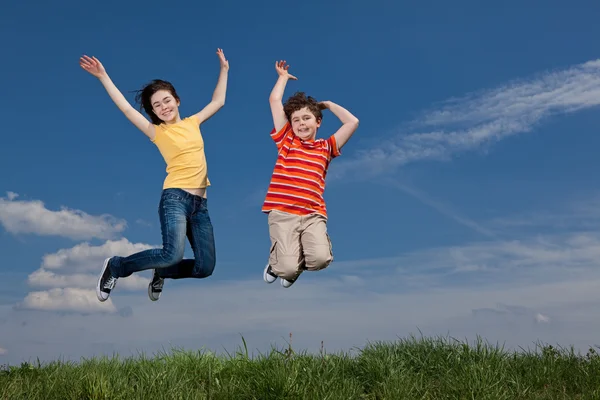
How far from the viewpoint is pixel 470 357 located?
23.0ft

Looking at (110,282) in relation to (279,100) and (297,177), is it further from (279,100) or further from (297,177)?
(279,100)

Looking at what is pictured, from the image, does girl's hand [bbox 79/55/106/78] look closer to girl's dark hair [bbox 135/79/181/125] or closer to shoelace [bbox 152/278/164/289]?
girl's dark hair [bbox 135/79/181/125]

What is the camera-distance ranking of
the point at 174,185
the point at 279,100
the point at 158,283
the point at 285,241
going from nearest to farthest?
the point at 285,241 → the point at 174,185 → the point at 279,100 → the point at 158,283

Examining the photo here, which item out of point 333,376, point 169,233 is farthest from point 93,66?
point 333,376

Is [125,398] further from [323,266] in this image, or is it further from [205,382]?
[323,266]

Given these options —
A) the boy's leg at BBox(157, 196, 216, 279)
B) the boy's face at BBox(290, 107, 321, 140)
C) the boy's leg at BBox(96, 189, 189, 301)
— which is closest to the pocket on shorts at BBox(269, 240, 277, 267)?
the boy's leg at BBox(157, 196, 216, 279)

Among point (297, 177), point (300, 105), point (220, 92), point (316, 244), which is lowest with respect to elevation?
point (316, 244)

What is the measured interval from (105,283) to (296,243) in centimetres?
260

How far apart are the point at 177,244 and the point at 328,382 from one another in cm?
265

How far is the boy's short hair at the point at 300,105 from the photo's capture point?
25.5 feet

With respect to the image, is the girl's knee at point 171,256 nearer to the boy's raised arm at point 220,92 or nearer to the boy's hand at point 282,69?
the boy's raised arm at point 220,92

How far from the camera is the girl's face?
7848 mm

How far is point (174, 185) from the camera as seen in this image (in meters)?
7.56

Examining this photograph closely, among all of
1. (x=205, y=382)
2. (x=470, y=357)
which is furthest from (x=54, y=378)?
(x=470, y=357)
